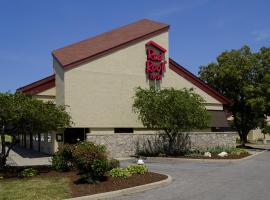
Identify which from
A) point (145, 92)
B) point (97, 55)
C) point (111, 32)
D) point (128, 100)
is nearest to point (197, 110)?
point (145, 92)

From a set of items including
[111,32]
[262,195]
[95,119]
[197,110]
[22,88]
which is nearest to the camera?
[262,195]

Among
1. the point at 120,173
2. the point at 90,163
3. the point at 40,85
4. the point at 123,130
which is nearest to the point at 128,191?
the point at 90,163

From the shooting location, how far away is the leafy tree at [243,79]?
40812 millimetres

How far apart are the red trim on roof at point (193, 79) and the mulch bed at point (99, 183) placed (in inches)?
831

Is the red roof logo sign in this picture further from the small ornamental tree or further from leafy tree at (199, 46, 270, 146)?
leafy tree at (199, 46, 270, 146)

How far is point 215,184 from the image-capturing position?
55.1 ft

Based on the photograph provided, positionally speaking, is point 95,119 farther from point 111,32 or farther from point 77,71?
point 111,32

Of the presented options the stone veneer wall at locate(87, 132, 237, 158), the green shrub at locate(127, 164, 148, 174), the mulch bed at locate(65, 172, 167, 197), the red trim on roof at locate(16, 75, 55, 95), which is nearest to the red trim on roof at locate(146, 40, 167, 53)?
the stone veneer wall at locate(87, 132, 237, 158)

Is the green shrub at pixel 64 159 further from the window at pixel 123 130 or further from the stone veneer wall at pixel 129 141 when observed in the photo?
the window at pixel 123 130

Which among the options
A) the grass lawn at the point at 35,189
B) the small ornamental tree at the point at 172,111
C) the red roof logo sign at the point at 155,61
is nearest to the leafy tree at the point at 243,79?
the red roof logo sign at the point at 155,61

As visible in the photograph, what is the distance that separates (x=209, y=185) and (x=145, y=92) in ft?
52.4

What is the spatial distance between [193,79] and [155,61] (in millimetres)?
5523

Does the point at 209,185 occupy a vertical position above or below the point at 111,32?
below

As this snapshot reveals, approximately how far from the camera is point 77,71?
106 ft
